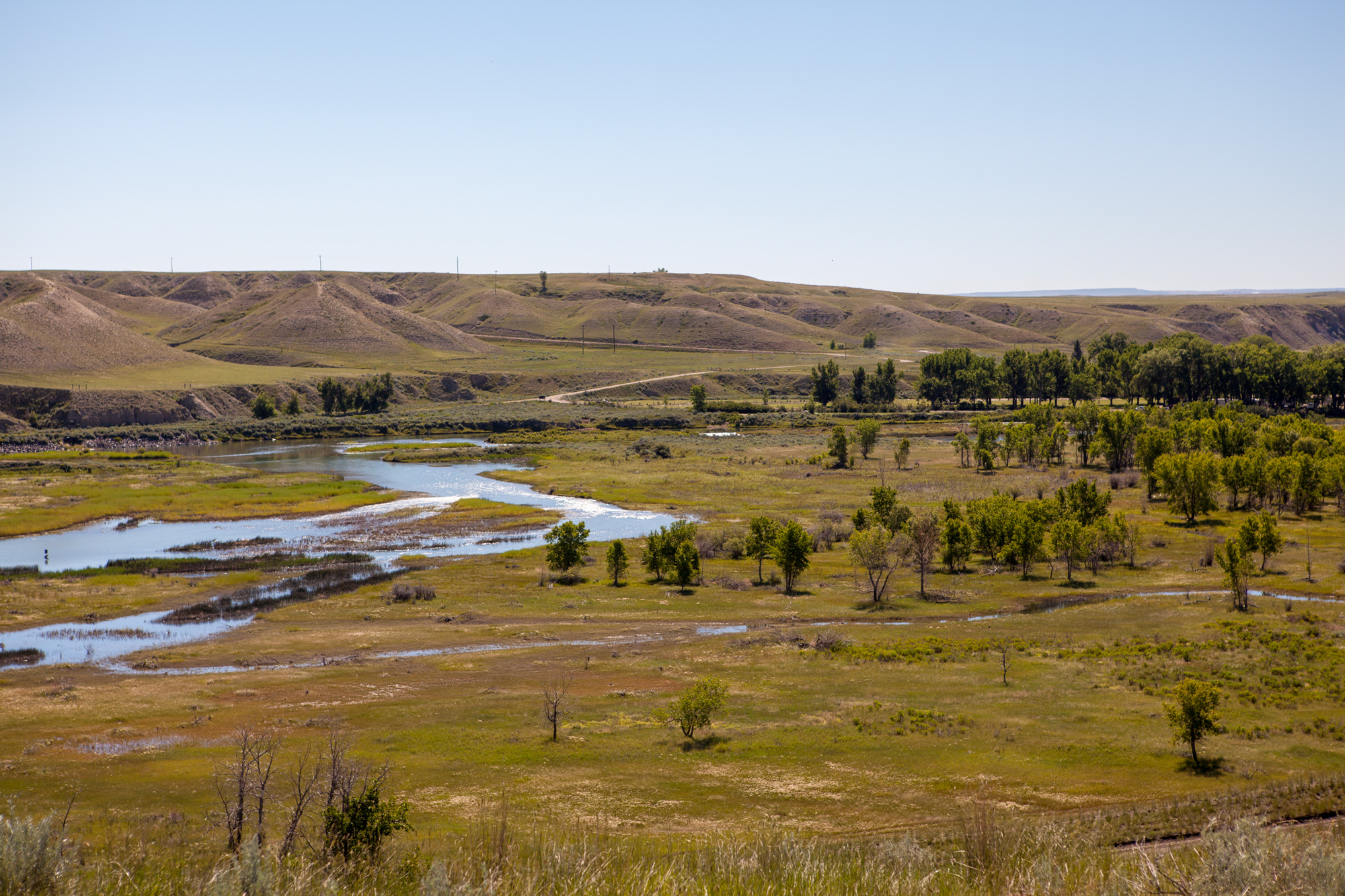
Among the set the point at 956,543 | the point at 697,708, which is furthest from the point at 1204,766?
the point at 956,543

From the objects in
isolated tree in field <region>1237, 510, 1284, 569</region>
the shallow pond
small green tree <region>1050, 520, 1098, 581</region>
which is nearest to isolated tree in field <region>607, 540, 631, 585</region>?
the shallow pond

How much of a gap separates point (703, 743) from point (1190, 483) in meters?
64.4

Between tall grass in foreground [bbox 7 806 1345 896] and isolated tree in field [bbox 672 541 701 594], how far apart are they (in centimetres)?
4840

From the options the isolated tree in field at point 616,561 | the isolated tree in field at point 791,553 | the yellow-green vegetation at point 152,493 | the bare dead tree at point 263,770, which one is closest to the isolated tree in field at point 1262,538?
the isolated tree in field at point 791,553

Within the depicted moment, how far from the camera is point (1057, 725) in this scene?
37.5 m

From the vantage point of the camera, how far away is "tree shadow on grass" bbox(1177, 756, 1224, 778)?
32469mm

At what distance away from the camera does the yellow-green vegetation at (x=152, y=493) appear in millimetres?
88875

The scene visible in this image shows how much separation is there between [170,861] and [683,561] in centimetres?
5015

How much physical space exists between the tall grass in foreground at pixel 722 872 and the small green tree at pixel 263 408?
176668 mm

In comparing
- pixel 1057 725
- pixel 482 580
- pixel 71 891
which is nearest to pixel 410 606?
pixel 482 580

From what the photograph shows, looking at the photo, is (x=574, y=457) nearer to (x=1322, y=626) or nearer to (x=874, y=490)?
(x=874, y=490)

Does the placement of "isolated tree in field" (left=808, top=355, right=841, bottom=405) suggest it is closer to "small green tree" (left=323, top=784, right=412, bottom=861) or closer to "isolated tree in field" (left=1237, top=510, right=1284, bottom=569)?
"isolated tree in field" (left=1237, top=510, right=1284, bottom=569)

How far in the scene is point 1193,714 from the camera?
33.4 metres

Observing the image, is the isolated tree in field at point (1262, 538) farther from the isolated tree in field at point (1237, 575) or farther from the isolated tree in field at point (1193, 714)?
the isolated tree in field at point (1193, 714)
